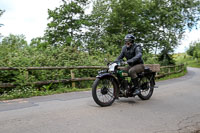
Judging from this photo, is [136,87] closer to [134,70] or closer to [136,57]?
[134,70]

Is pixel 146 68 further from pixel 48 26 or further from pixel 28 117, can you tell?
pixel 48 26

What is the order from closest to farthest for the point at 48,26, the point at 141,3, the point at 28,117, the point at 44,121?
1. the point at 44,121
2. the point at 28,117
3. the point at 48,26
4. the point at 141,3

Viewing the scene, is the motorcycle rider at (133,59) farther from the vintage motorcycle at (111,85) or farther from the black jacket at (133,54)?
the vintage motorcycle at (111,85)

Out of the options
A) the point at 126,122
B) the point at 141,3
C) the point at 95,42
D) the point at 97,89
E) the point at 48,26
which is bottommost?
the point at 126,122

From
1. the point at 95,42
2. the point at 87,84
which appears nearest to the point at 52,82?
the point at 87,84

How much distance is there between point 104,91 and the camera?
5652mm

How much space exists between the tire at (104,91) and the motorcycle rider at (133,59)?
0.66 meters

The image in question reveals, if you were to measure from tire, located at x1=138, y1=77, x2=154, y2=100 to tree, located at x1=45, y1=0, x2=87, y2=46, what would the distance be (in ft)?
52.8

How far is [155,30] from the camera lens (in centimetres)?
2603

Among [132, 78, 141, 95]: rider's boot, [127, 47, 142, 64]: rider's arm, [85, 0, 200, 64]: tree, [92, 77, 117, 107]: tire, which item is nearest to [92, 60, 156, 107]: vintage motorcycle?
[92, 77, 117, 107]: tire

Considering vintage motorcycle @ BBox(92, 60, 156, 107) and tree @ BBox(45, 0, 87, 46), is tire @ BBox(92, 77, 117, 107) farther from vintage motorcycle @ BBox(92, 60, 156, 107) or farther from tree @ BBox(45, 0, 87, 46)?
tree @ BBox(45, 0, 87, 46)

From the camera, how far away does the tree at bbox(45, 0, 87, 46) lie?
22.4m

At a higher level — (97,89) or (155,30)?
(155,30)

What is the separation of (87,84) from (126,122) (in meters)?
6.83
